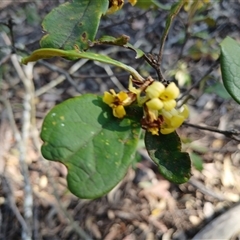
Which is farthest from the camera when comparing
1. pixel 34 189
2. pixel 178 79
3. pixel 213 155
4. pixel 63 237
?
pixel 178 79

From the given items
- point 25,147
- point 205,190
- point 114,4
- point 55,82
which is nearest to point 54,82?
point 55,82

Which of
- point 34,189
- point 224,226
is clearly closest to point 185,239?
point 224,226

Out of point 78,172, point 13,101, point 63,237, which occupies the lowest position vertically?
point 63,237

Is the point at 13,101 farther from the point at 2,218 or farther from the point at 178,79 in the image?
the point at 178,79

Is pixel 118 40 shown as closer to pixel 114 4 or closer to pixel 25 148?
pixel 114 4

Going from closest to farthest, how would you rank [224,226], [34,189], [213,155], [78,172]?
[78,172] → [224,226] → [34,189] → [213,155]

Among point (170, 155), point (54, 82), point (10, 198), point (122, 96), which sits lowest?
point (10, 198)

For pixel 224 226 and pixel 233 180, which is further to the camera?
pixel 233 180
